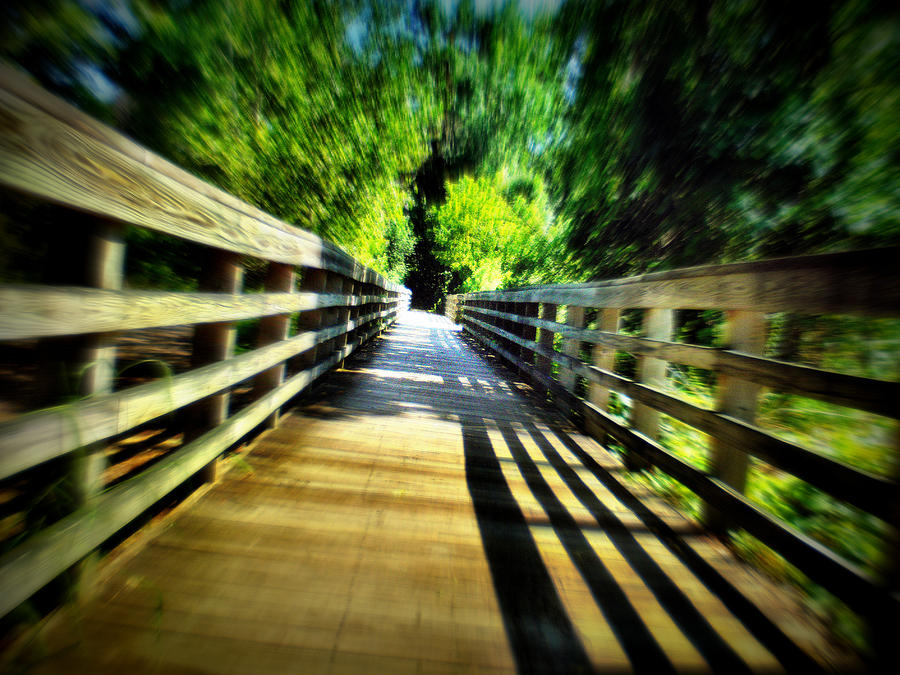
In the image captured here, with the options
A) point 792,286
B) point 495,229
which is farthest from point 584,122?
point 495,229

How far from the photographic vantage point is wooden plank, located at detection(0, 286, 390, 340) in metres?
0.73

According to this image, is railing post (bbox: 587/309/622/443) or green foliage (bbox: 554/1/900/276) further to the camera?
green foliage (bbox: 554/1/900/276)

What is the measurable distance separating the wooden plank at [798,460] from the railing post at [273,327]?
6.76ft

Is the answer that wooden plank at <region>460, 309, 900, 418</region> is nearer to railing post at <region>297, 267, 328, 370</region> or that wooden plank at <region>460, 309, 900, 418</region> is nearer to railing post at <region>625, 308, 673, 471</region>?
railing post at <region>625, 308, 673, 471</region>

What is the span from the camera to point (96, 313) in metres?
0.88

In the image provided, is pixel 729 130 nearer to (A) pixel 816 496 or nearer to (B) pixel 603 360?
(B) pixel 603 360

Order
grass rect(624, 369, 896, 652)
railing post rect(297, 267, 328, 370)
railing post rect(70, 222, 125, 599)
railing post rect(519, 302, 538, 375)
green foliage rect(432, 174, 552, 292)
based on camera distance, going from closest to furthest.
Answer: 1. railing post rect(70, 222, 125, 599)
2. grass rect(624, 369, 896, 652)
3. railing post rect(297, 267, 328, 370)
4. railing post rect(519, 302, 538, 375)
5. green foliage rect(432, 174, 552, 292)

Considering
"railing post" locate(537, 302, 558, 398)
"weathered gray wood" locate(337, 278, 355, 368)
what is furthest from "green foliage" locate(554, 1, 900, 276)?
"weathered gray wood" locate(337, 278, 355, 368)

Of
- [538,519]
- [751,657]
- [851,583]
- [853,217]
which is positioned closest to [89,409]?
[538,519]

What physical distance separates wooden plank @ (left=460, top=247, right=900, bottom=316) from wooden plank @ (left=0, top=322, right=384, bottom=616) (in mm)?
2122

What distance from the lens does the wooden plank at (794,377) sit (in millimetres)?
1017

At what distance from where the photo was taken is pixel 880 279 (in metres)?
1.04

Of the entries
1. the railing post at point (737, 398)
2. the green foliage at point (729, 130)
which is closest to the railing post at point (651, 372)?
the railing post at point (737, 398)

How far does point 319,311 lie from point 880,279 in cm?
288
